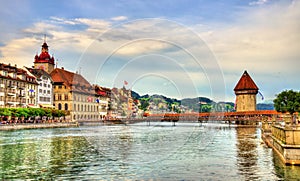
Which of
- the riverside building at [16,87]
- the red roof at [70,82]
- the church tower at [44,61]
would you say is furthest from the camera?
the church tower at [44,61]

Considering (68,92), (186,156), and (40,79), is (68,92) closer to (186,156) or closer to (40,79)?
(40,79)

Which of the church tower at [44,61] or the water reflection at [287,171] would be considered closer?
the water reflection at [287,171]

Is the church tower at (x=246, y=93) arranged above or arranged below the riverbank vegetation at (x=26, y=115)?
above

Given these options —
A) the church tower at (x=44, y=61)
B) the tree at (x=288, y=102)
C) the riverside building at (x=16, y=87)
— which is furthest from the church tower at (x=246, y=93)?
the church tower at (x=44, y=61)

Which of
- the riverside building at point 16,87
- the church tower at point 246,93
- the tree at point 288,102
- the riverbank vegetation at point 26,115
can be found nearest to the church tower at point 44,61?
the riverside building at point 16,87

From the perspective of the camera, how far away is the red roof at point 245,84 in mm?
125469

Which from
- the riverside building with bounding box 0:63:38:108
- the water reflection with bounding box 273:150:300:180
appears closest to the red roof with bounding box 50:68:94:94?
the riverside building with bounding box 0:63:38:108

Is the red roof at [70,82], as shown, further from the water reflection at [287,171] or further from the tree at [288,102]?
the water reflection at [287,171]

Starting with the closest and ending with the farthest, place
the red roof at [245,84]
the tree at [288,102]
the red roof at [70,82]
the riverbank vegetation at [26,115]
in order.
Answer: the riverbank vegetation at [26,115]
the tree at [288,102]
the red roof at [70,82]
the red roof at [245,84]

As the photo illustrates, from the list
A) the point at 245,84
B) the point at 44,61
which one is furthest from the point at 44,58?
the point at 245,84

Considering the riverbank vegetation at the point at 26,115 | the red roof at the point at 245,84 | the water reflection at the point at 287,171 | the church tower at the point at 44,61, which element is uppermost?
the church tower at the point at 44,61

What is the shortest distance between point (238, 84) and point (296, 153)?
11100cm

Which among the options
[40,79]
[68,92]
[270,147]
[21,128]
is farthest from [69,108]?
[270,147]

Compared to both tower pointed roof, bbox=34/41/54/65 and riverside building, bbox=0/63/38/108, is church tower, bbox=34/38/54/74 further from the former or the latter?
riverside building, bbox=0/63/38/108
